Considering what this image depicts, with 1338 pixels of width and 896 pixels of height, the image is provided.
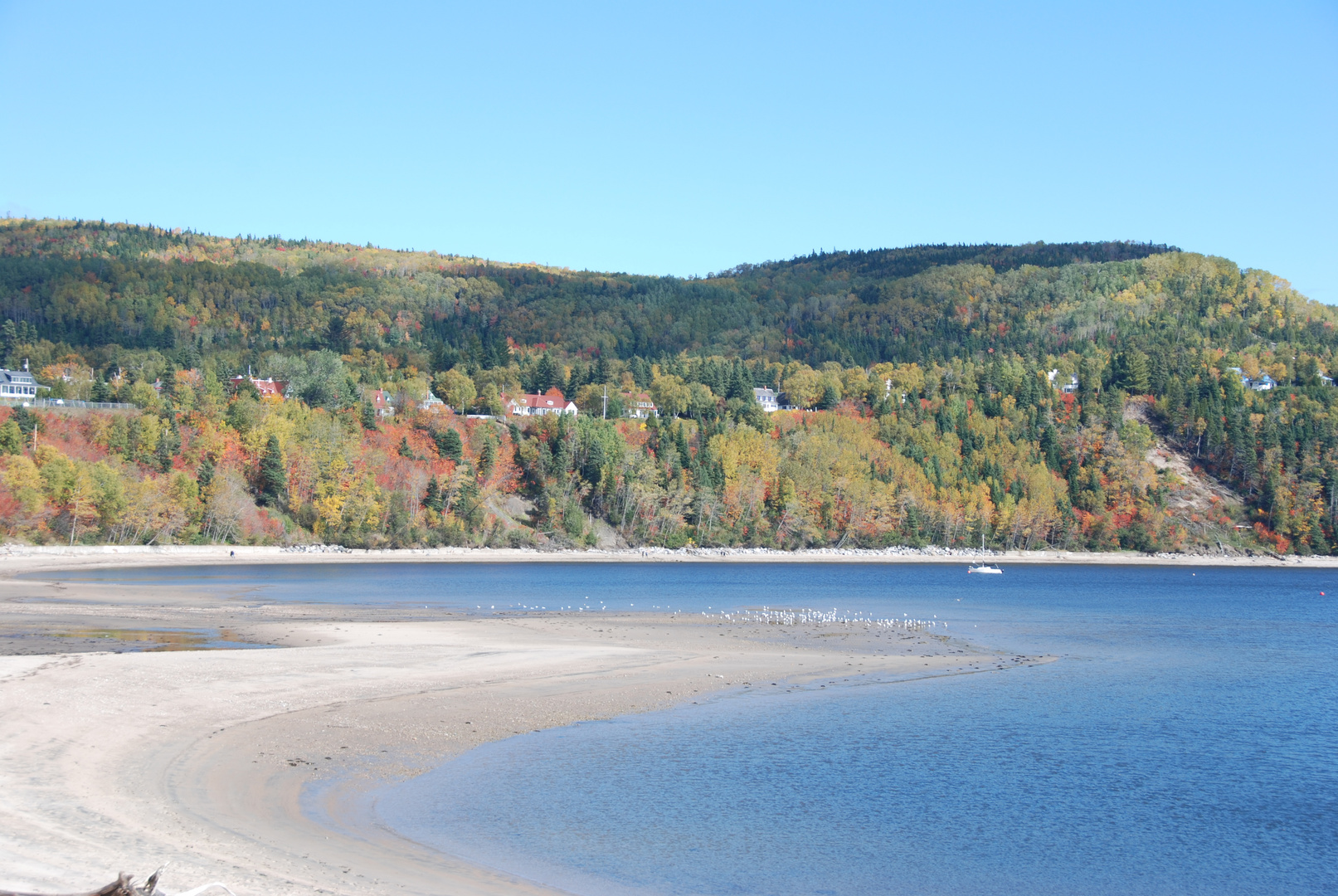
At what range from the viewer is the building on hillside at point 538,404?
487ft

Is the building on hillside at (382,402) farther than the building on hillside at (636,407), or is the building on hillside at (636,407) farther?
the building on hillside at (636,407)

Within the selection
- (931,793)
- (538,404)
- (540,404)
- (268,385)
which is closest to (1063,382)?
(540,404)

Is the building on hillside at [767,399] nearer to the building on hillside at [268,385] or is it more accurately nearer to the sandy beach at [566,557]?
the sandy beach at [566,557]

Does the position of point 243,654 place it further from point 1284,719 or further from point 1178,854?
point 1284,719

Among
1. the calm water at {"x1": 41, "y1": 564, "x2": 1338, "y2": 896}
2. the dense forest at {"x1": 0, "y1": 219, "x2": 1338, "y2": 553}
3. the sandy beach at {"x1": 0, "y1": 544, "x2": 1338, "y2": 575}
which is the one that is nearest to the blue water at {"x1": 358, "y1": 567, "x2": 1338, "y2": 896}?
the calm water at {"x1": 41, "y1": 564, "x2": 1338, "y2": 896}

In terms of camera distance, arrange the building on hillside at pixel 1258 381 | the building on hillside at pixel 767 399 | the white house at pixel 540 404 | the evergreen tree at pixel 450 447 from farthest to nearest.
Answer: the building on hillside at pixel 767 399 → the building on hillside at pixel 1258 381 → the white house at pixel 540 404 → the evergreen tree at pixel 450 447

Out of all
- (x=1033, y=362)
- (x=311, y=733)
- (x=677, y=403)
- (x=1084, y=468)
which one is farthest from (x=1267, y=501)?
(x=311, y=733)

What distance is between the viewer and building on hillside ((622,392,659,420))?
149000mm

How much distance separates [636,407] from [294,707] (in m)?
129

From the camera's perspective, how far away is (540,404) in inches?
6029

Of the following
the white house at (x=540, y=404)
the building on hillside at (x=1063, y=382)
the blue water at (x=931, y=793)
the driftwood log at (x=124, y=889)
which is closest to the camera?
the driftwood log at (x=124, y=889)

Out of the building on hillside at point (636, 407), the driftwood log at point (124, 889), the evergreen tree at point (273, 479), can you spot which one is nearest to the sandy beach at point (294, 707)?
the driftwood log at point (124, 889)

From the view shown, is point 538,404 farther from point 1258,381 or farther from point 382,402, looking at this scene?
point 1258,381

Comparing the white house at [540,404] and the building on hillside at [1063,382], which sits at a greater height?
the building on hillside at [1063,382]
